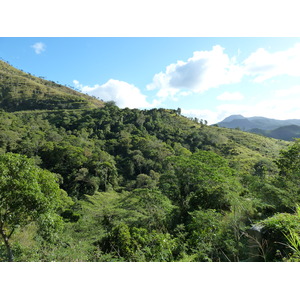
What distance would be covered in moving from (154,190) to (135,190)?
4024 millimetres

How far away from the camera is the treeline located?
15.6 ft

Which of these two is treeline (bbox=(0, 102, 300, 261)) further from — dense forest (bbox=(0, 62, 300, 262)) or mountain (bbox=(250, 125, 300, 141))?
mountain (bbox=(250, 125, 300, 141))

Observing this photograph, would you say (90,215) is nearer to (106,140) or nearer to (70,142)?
(70,142)

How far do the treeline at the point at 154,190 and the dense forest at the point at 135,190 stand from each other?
0.18 feet

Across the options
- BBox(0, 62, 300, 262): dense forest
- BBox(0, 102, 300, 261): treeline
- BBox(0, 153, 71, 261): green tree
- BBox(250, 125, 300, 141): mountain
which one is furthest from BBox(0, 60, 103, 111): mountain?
BBox(250, 125, 300, 141): mountain

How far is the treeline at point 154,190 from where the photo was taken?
15.6 ft

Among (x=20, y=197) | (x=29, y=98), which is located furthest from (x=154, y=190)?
(x=29, y=98)

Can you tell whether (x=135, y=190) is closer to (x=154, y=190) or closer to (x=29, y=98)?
(x=154, y=190)

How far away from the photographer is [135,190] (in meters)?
15.3

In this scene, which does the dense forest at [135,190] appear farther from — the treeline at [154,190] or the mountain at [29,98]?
the mountain at [29,98]
